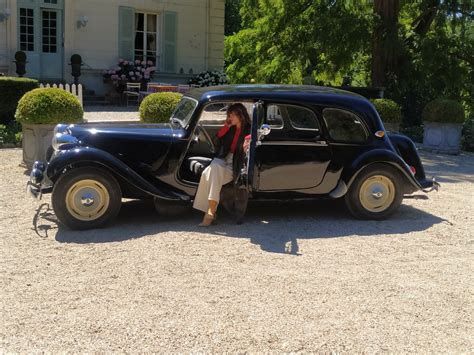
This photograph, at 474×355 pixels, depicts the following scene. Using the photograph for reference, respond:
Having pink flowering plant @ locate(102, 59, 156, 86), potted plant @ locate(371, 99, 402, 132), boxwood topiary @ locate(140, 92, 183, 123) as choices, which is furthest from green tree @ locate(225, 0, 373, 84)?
boxwood topiary @ locate(140, 92, 183, 123)

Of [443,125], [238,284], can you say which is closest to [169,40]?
[443,125]

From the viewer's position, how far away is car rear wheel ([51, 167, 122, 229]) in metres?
5.72

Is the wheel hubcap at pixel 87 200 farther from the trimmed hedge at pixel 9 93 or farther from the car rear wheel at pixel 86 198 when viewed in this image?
the trimmed hedge at pixel 9 93

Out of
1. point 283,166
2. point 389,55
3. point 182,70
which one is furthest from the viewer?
point 182,70

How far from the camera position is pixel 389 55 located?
49.7 feet

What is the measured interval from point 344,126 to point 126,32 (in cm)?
1540

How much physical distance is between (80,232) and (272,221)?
6.69 feet

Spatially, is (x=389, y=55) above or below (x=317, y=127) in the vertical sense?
above

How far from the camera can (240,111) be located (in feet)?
20.3

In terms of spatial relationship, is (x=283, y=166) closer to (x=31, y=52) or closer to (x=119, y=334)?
(x=119, y=334)

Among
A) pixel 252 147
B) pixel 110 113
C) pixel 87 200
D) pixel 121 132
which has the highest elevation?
pixel 121 132

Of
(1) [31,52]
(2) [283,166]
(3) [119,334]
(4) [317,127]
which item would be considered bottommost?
(3) [119,334]

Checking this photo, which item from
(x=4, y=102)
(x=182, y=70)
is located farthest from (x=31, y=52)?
(x=4, y=102)

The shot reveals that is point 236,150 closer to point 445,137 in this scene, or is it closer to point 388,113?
point 388,113
